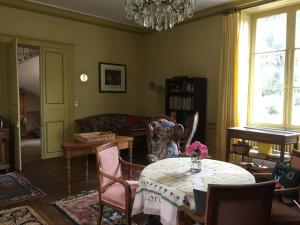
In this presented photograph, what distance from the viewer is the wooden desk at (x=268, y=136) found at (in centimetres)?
382

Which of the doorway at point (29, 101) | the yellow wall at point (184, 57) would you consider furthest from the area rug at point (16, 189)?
the yellow wall at point (184, 57)

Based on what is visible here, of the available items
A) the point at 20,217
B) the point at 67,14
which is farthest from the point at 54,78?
the point at 20,217

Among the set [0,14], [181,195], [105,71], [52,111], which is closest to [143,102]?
[105,71]

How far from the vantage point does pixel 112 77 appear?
646 centimetres

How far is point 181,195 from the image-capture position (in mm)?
1947

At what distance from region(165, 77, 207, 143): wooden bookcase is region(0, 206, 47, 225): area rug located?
10.7ft

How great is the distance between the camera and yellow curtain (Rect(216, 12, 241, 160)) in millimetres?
4758

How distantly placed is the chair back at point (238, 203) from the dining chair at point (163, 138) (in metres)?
2.10

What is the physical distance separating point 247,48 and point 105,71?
3204 mm

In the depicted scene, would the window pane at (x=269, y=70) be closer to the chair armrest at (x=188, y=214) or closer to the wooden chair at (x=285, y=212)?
the wooden chair at (x=285, y=212)

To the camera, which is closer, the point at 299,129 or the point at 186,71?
the point at 299,129

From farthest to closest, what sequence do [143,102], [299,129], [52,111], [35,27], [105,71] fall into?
[143,102] < [105,71] < [52,111] < [35,27] < [299,129]

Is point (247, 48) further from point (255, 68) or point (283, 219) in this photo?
point (283, 219)

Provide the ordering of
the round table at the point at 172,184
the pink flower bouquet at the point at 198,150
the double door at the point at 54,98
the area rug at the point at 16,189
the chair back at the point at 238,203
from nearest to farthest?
the chair back at the point at 238,203 < the round table at the point at 172,184 < the pink flower bouquet at the point at 198,150 < the area rug at the point at 16,189 < the double door at the point at 54,98
